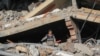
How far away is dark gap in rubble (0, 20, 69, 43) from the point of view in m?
10.1

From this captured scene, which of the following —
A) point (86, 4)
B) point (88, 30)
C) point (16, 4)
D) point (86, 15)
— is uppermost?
point (16, 4)

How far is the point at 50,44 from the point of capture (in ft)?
31.3

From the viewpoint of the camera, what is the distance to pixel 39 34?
10.5 m

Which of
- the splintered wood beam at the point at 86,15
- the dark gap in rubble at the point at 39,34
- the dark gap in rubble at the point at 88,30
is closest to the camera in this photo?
the splintered wood beam at the point at 86,15

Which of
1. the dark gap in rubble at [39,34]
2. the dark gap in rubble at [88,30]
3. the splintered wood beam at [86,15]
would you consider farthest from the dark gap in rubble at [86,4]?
the dark gap in rubble at [39,34]

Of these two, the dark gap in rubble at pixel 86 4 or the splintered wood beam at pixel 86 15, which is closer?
the splintered wood beam at pixel 86 15

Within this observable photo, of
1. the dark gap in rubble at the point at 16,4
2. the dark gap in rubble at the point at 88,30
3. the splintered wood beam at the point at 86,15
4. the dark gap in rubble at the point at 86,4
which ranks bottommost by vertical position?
the dark gap in rubble at the point at 88,30

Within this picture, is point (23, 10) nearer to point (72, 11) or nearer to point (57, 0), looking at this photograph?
point (57, 0)

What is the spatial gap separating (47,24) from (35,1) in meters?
2.43

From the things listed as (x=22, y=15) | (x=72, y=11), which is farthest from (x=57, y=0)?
(x=22, y=15)

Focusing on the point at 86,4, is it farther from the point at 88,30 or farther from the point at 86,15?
the point at 86,15

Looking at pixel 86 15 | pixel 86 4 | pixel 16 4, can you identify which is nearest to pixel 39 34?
pixel 86 4

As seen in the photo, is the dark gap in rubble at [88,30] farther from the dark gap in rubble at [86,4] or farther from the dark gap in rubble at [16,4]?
the dark gap in rubble at [16,4]

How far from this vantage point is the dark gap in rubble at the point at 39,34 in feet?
33.1
